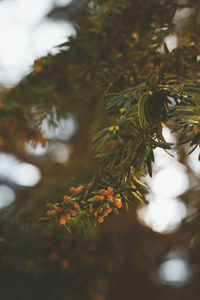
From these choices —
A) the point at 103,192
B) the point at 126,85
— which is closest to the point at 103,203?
the point at 103,192

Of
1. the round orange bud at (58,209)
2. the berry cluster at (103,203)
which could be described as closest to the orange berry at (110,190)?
the berry cluster at (103,203)

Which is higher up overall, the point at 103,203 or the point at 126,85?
the point at 126,85

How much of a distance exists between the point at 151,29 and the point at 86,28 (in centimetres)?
26

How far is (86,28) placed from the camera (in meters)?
1.00

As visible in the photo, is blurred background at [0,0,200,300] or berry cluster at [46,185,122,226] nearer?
A: berry cluster at [46,185,122,226]

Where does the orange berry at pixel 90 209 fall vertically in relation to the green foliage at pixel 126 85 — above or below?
below

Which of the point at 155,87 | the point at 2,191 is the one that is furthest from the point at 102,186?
the point at 2,191

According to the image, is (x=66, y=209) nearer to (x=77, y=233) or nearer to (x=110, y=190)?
(x=110, y=190)

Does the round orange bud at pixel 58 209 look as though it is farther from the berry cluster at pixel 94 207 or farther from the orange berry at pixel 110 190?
the orange berry at pixel 110 190

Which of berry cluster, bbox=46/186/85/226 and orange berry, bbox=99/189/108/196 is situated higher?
orange berry, bbox=99/189/108/196

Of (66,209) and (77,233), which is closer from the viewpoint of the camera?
(66,209)

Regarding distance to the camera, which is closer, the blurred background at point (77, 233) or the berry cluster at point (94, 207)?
the berry cluster at point (94, 207)

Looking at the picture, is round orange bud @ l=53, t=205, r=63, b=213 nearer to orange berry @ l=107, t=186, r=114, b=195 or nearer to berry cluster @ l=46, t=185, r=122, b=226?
berry cluster @ l=46, t=185, r=122, b=226

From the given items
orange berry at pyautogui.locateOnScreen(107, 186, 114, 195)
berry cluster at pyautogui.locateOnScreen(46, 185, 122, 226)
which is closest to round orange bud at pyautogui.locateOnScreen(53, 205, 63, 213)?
berry cluster at pyautogui.locateOnScreen(46, 185, 122, 226)
